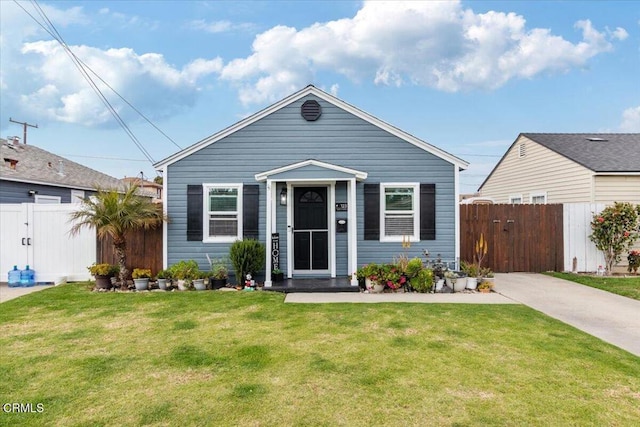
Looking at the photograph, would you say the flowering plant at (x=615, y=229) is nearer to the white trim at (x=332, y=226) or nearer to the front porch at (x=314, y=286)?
the front porch at (x=314, y=286)

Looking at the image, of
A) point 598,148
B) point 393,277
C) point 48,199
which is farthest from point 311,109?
point 48,199

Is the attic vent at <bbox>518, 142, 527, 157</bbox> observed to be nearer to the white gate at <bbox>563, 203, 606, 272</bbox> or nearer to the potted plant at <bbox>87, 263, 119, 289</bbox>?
the white gate at <bbox>563, 203, 606, 272</bbox>

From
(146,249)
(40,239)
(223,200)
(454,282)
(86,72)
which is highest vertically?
(86,72)

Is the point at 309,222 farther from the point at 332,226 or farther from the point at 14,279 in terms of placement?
the point at 14,279

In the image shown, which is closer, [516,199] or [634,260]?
[634,260]

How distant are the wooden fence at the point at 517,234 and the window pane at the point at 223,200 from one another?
6.11 meters

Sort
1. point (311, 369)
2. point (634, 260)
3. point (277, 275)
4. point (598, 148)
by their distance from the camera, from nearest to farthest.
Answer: point (311, 369) → point (277, 275) → point (634, 260) → point (598, 148)

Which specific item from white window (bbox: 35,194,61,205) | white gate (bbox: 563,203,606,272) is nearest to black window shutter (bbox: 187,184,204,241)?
white window (bbox: 35,194,61,205)

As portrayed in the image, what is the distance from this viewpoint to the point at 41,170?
47.2ft

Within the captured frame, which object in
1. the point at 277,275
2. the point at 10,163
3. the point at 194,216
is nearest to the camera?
the point at 277,275

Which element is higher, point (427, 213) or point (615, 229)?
point (427, 213)

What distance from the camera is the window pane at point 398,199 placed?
903 cm

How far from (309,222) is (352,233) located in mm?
1161

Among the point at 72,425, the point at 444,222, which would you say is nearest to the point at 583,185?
the point at 444,222
